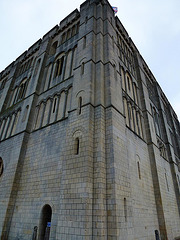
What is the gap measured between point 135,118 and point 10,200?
10167mm

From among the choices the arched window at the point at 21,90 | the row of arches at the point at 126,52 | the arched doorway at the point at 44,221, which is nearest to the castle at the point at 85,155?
the arched doorway at the point at 44,221

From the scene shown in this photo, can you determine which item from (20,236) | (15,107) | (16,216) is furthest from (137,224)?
(15,107)

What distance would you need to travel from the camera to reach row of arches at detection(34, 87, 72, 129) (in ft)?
37.0

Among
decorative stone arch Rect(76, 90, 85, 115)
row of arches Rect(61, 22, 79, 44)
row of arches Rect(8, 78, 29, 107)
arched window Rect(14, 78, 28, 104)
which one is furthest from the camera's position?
row of arches Rect(8, 78, 29, 107)

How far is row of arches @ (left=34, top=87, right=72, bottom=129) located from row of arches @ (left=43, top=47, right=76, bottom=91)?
1665 mm

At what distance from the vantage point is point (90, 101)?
9.08 meters

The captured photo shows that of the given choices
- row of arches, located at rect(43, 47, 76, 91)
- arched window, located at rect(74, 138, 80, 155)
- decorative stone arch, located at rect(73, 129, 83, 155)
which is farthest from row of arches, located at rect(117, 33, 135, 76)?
arched window, located at rect(74, 138, 80, 155)

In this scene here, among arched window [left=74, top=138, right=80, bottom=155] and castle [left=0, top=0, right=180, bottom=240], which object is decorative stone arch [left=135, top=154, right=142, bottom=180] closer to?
castle [left=0, top=0, right=180, bottom=240]

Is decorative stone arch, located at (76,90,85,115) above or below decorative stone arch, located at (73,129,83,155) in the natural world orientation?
above

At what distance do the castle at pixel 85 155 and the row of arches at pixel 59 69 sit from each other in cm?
11

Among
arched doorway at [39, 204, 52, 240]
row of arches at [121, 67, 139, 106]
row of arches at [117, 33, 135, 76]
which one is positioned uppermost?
row of arches at [117, 33, 135, 76]

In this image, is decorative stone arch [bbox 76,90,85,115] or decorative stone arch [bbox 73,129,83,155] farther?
decorative stone arch [bbox 76,90,85,115]

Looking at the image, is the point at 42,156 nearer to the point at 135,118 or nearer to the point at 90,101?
the point at 90,101

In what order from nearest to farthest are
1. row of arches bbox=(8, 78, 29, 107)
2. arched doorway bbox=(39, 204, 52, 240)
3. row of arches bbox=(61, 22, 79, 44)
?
arched doorway bbox=(39, 204, 52, 240)
row of arches bbox=(61, 22, 79, 44)
row of arches bbox=(8, 78, 29, 107)
